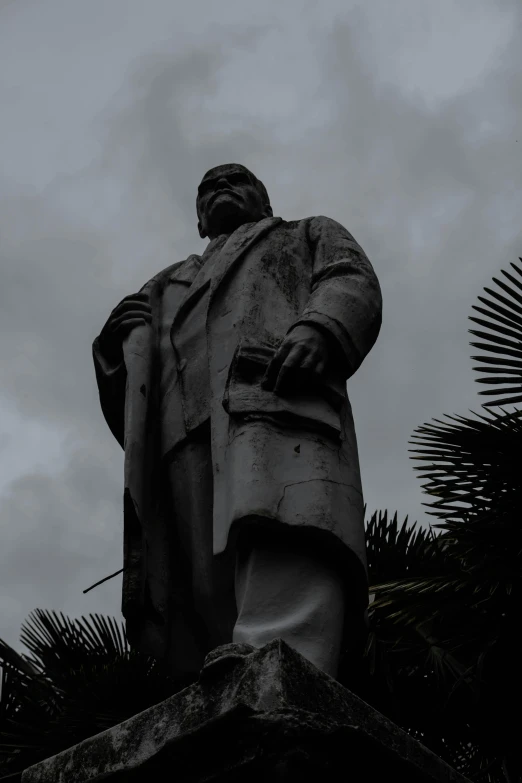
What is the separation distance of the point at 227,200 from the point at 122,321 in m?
0.73

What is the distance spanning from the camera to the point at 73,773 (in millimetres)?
2953

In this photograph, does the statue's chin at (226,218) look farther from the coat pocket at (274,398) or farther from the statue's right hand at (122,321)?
the coat pocket at (274,398)

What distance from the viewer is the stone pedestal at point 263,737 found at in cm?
259

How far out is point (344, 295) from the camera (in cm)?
384

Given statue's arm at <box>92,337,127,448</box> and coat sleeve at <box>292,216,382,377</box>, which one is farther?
statue's arm at <box>92,337,127,448</box>

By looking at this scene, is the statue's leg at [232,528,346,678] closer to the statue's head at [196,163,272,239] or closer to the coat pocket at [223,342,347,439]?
the coat pocket at [223,342,347,439]

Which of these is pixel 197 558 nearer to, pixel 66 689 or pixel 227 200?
pixel 227 200

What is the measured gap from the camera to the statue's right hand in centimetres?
428

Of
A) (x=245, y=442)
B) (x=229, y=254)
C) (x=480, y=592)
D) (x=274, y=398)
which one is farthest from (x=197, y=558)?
(x=480, y=592)

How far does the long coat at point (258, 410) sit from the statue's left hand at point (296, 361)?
4 centimetres

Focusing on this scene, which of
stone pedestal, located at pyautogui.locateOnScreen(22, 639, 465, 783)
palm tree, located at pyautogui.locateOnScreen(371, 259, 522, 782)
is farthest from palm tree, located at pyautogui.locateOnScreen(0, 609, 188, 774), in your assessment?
stone pedestal, located at pyautogui.locateOnScreen(22, 639, 465, 783)

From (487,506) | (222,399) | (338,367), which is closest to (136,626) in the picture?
(222,399)

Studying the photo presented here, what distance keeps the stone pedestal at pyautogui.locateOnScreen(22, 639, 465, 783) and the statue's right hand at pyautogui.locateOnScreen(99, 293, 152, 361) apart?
5.75 ft

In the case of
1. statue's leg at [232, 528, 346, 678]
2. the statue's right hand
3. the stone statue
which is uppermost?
the statue's right hand
